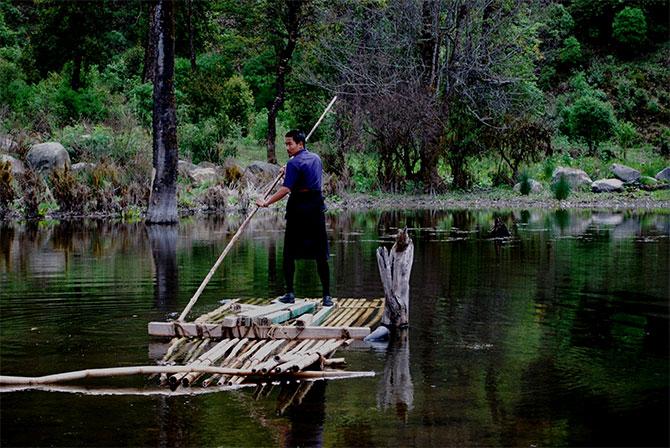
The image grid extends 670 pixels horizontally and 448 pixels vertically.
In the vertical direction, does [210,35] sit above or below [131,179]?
above

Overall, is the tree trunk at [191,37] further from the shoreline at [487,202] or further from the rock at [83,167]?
the rock at [83,167]

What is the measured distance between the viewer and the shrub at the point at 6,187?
27141mm

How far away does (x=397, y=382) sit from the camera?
26.3ft

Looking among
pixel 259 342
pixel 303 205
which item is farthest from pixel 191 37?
pixel 259 342

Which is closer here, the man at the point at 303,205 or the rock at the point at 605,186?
the man at the point at 303,205

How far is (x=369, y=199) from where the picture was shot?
3466 centimetres

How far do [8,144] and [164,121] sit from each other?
31.5ft

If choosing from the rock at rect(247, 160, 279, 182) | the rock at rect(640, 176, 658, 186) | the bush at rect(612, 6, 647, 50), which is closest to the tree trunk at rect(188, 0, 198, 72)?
the rock at rect(247, 160, 279, 182)

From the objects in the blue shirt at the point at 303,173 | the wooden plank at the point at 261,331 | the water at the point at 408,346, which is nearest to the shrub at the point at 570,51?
the water at the point at 408,346

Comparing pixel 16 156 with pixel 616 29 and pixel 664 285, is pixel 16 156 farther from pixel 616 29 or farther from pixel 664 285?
pixel 616 29

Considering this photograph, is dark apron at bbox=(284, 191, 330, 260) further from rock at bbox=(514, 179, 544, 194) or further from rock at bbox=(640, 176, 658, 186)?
rock at bbox=(640, 176, 658, 186)

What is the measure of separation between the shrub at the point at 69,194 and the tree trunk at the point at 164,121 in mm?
4838

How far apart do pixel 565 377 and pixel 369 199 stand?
87.1 ft

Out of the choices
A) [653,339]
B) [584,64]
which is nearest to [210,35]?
[584,64]
